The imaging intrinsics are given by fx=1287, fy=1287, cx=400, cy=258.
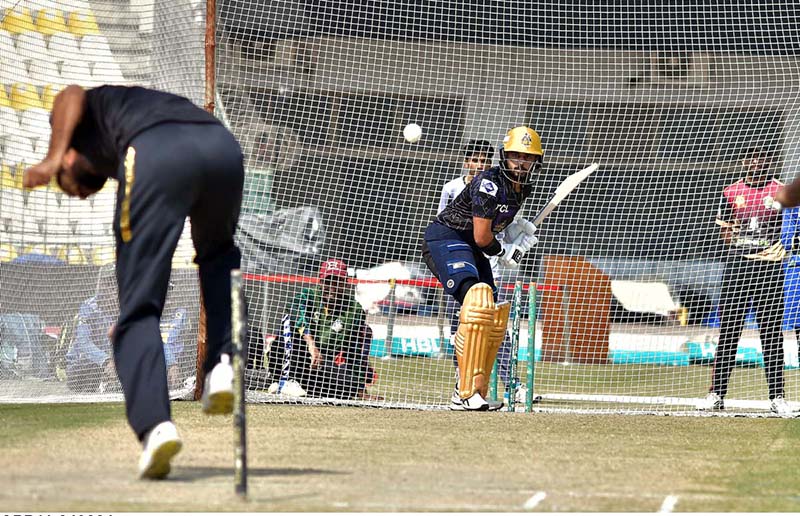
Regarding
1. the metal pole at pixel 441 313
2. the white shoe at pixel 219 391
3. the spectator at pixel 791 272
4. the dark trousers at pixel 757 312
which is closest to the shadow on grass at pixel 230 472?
the white shoe at pixel 219 391

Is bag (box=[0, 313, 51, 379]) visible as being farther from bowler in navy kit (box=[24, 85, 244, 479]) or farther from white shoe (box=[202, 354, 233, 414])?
white shoe (box=[202, 354, 233, 414])

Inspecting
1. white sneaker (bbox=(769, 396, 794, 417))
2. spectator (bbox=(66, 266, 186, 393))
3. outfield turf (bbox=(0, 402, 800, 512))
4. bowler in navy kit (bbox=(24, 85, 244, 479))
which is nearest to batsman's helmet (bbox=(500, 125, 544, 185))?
outfield turf (bbox=(0, 402, 800, 512))

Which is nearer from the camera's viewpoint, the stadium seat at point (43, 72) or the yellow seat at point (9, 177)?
the yellow seat at point (9, 177)

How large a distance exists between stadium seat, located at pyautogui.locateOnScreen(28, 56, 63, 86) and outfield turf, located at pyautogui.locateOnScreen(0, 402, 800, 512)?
2361mm

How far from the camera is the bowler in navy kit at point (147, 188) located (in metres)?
4.80

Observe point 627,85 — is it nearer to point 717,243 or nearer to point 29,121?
point 717,243

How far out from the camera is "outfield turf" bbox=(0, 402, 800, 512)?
4.37 meters

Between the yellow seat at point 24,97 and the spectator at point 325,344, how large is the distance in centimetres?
254

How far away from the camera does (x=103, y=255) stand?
31.7ft

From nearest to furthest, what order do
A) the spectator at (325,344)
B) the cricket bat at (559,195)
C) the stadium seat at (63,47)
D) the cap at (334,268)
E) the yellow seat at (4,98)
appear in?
the yellow seat at (4,98)
the stadium seat at (63,47)
the cricket bat at (559,195)
the spectator at (325,344)
the cap at (334,268)

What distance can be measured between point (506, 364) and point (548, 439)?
336cm

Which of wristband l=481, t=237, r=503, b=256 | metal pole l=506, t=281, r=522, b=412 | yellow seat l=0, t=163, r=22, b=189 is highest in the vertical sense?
yellow seat l=0, t=163, r=22, b=189

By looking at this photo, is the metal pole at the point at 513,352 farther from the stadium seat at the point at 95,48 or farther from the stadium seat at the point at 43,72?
the stadium seat at the point at 43,72

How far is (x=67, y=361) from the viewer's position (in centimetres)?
950
